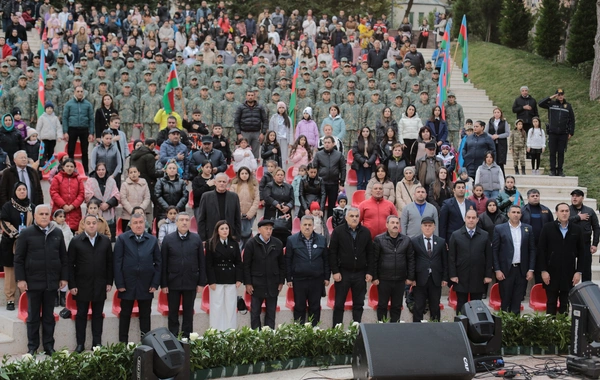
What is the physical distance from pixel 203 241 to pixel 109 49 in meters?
11.1

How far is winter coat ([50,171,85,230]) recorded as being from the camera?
1352cm

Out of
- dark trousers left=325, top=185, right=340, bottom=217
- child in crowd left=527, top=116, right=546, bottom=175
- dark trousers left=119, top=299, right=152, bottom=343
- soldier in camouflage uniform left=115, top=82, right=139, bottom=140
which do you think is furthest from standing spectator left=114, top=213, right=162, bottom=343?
child in crowd left=527, top=116, right=546, bottom=175

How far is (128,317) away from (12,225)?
2.05 meters

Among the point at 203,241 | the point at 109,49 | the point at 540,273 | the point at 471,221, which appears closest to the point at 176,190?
the point at 203,241

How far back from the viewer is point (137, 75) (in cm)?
2117

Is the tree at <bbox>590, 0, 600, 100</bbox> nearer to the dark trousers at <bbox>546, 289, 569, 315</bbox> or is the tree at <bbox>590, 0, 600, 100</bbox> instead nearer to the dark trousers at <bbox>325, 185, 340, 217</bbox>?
the dark trousers at <bbox>325, 185, 340, 217</bbox>

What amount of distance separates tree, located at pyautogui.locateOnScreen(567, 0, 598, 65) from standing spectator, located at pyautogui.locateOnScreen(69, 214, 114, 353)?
62.5 feet

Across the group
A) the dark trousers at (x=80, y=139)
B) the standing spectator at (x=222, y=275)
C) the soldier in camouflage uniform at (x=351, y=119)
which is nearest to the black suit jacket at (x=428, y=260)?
the standing spectator at (x=222, y=275)

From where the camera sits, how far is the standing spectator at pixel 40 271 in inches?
454

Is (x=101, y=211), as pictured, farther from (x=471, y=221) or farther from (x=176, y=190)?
(x=471, y=221)

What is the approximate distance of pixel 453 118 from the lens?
18.8 metres

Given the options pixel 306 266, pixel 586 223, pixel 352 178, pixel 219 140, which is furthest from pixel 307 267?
pixel 352 178

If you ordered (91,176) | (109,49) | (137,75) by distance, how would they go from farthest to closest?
(109,49) < (137,75) < (91,176)

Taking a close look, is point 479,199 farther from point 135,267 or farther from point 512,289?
point 135,267
